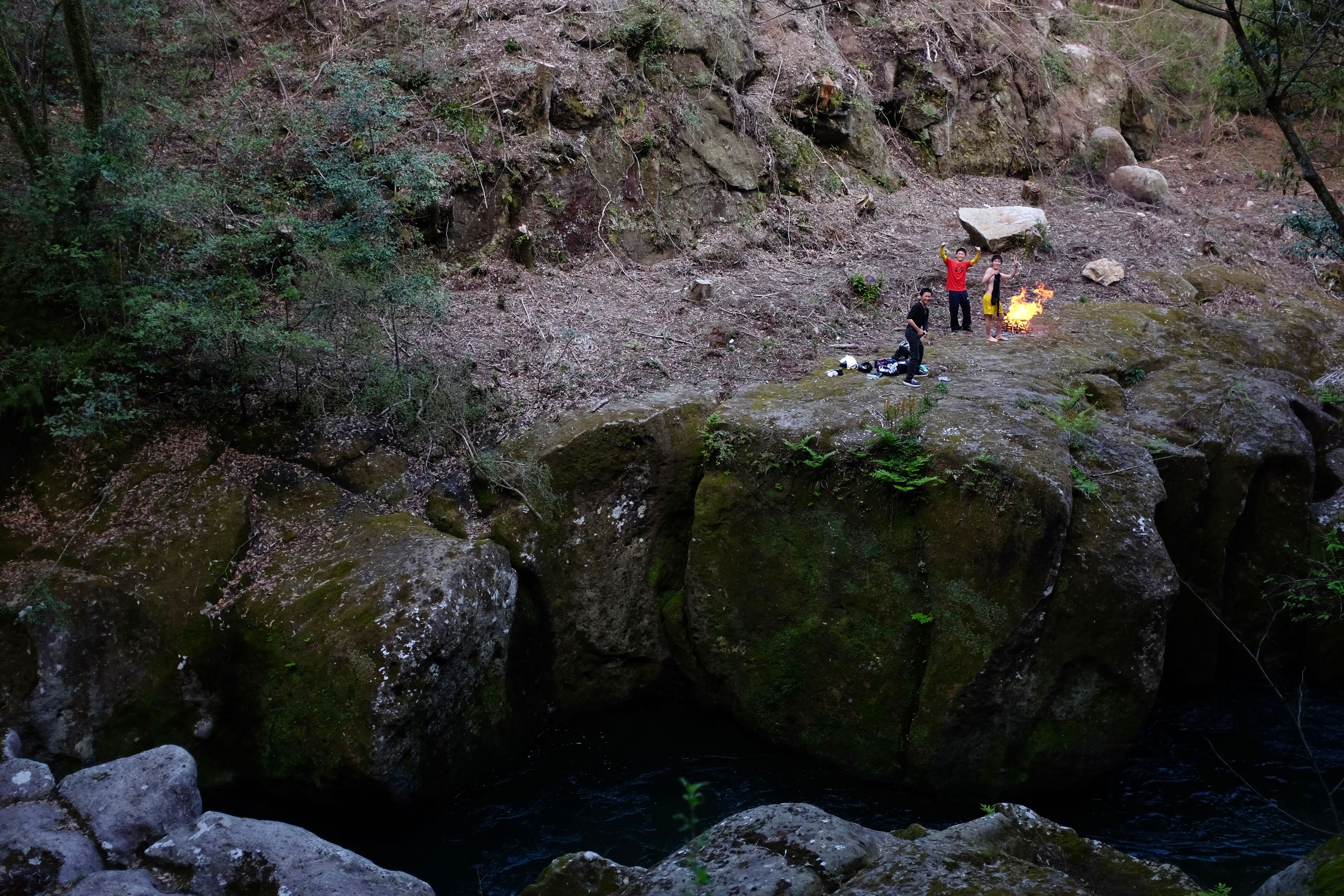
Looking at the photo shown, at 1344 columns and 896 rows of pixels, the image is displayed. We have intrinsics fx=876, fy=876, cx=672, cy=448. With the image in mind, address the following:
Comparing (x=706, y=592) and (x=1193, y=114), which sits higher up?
(x=1193, y=114)

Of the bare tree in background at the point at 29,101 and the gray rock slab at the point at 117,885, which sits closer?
the gray rock slab at the point at 117,885

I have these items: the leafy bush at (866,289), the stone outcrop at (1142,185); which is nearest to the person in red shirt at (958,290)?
the leafy bush at (866,289)

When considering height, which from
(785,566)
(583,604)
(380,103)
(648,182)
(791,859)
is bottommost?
(583,604)

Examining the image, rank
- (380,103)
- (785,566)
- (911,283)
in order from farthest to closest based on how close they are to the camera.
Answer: (911,283), (380,103), (785,566)

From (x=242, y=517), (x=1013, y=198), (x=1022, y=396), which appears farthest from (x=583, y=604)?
(x=1013, y=198)

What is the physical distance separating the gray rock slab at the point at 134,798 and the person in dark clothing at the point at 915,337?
23.7 ft

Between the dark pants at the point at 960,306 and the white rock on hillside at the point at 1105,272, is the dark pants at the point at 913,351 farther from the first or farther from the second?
the white rock on hillside at the point at 1105,272

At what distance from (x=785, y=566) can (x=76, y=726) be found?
19.9 ft

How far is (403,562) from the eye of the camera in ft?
24.8

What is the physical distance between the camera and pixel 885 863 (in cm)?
440

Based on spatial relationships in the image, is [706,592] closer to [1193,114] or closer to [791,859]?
[791,859]

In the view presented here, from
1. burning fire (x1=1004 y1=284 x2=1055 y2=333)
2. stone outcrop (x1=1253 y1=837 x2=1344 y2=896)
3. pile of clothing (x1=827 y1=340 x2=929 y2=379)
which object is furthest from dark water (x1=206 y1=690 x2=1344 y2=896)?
burning fire (x1=1004 y1=284 x2=1055 y2=333)

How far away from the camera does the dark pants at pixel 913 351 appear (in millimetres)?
9258

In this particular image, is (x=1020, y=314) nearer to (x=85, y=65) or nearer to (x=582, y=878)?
(x=582, y=878)
